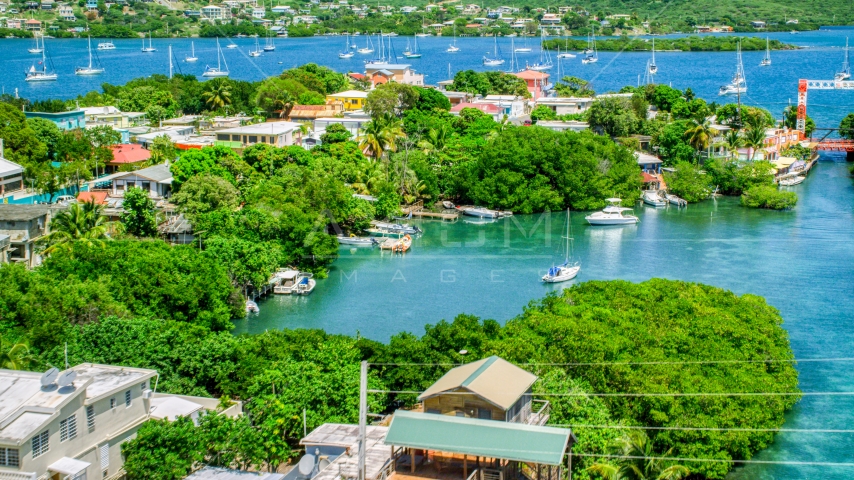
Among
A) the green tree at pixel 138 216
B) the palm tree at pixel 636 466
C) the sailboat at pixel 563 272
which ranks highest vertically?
the green tree at pixel 138 216

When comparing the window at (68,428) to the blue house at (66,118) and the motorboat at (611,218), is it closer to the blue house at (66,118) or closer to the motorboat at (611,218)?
the motorboat at (611,218)

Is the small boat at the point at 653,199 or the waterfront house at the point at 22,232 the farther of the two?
the small boat at the point at 653,199

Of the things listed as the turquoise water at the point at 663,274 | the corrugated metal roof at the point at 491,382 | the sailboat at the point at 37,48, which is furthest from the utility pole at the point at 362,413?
the sailboat at the point at 37,48

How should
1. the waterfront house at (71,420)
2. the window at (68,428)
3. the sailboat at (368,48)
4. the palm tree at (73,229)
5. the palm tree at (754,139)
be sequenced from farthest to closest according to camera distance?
the sailboat at (368,48) < the palm tree at (754,139) < the palm tree at (73,229) < the window at (68,428) < the waterfront house at (71,420)

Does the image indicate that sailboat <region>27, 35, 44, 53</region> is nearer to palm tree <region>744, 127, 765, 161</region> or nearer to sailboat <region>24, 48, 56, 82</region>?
sailboat <region>24, 48, 56, 82</region>

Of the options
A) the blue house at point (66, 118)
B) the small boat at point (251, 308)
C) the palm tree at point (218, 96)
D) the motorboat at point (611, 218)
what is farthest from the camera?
the palm tree at point (218, 96)

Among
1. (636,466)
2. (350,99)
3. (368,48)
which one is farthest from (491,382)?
(368,48)

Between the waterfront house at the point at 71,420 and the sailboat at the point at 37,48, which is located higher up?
the sailboat at the point at 37,48

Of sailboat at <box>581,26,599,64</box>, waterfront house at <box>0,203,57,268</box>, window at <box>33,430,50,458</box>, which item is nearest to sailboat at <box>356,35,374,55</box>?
sailboat at <box>581,26,599,64</box>
